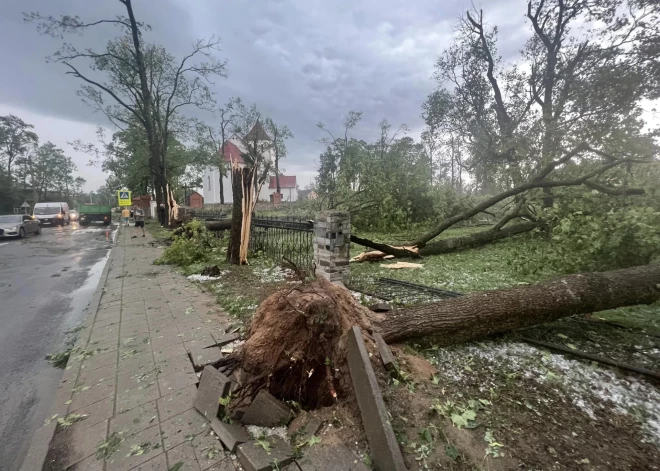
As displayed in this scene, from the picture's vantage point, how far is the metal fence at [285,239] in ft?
21.7

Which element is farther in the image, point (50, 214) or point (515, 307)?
point (50, 214)

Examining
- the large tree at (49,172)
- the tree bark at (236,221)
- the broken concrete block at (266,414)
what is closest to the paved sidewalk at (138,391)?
the broken concrete block at (266,414)

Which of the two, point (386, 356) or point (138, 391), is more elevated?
point (386, 356)

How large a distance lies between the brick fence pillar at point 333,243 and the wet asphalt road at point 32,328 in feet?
12.0

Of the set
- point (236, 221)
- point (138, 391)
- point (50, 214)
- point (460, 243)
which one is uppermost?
point (236, 221)

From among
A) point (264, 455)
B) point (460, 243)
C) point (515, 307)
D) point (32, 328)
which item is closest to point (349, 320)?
point (264, 455)

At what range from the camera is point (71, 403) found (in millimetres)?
2506

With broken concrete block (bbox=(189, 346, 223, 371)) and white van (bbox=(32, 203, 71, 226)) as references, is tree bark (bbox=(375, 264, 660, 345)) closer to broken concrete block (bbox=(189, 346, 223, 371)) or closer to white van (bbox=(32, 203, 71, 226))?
broken concrete block (bbox=(189, 346, 223, 371))

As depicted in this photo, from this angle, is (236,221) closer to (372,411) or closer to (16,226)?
(372,411)

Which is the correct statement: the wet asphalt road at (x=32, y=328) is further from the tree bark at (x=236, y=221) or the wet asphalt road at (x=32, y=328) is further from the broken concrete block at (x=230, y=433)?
the tree bark at (x=236, y=221)

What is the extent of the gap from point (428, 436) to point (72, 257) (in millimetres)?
11976

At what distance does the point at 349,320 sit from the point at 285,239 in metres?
5.42

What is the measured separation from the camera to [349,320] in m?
2.72

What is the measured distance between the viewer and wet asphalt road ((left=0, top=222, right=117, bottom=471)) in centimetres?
251
